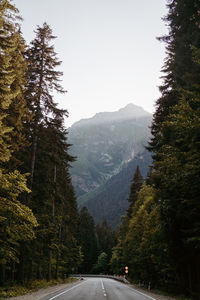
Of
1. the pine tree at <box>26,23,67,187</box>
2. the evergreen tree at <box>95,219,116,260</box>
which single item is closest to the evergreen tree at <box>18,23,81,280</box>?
the pine tree at <box>26,23,67,187</box>

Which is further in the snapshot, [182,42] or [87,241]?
[87,241]

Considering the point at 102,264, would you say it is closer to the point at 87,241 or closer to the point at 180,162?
the point at 87,241

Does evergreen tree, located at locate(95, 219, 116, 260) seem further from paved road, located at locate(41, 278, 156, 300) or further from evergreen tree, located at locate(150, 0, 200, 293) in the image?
evergreen tree, located at locate(150, 0, 200, 293)

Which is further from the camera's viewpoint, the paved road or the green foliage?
the green foliage

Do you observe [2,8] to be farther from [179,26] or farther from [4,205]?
[179,26]

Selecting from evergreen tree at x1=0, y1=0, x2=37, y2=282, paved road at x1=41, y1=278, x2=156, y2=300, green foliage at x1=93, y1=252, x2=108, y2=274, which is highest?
evergreen tree at x1=0, y1=0, x2=37, y2=282

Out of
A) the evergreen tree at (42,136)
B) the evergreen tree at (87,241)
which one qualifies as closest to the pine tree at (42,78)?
the evergreen tree at (42,136)

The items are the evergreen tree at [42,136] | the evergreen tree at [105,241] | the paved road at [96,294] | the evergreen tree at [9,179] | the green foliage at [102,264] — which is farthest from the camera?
the evergreen tree at [105,241]

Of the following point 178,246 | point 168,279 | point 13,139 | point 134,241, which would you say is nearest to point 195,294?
point 178,246

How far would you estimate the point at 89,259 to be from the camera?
9706 centimetres

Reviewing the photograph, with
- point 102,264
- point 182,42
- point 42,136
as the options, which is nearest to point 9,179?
point 42,136

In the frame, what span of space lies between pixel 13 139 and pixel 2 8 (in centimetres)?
694

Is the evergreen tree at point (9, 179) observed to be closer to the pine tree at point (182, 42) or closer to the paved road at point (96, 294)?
the paved road at point (96, 294)

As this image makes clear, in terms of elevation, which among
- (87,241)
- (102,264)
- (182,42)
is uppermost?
(182,42)
